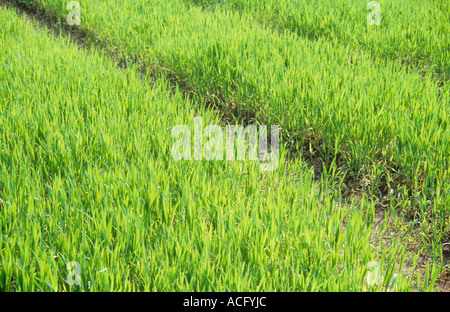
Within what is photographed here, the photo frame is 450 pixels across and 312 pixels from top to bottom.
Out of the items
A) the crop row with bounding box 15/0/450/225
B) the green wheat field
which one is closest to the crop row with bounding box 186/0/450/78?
the green wheat field

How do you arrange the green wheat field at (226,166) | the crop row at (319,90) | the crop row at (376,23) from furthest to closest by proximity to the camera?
the crop row at (376,23), the crop row at (319,90), the green wheat field at (226,166)

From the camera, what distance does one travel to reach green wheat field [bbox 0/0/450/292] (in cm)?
144

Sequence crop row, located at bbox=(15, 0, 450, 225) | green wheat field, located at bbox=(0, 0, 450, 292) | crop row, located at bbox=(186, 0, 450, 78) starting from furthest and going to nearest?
crop row, located at bbox=(186, 0, 450, 78)
crop row, located at bbox=(15, 0, 450, 225)
green wheat field, located at bbox=(0, 0, 450, 292)

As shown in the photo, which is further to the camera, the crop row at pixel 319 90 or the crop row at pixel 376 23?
the crop row at pixel 376 23

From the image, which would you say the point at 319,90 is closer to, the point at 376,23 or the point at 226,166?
the point at 226,166

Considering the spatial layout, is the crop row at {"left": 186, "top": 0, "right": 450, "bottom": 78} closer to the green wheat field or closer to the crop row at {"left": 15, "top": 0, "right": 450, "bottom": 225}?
the green wheat field

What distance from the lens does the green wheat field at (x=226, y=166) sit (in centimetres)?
144

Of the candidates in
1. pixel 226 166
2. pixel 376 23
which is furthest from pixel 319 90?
pixel 376 23

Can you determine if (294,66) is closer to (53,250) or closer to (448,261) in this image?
(448,261)

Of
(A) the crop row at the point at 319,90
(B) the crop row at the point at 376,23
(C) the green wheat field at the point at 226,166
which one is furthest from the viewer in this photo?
(B) the crop row at the point at 376,23

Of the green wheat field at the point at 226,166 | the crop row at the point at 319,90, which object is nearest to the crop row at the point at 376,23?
the green wheat field at the point at 226,166

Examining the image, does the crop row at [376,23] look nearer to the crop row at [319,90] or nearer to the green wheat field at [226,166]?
the green wheat field at [226,166]

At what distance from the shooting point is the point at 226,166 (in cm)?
212

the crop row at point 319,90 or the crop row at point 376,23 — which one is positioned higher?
the crop row at point 376,23
